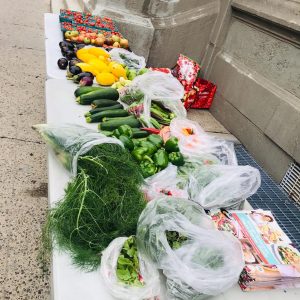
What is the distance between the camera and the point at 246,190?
7.59 ft

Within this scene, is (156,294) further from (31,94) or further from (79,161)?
(31,94)

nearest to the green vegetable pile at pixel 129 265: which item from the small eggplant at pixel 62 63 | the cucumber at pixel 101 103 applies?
the cucumber at pixel 101 103

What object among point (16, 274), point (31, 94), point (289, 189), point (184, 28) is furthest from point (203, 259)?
point (184, 28)

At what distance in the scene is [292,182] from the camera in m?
3.91

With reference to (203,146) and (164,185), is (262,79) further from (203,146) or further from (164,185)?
(164,185)

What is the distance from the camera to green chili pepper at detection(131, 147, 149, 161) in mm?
2475

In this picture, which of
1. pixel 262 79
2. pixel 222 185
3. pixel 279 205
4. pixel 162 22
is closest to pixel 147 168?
pixel 222 185

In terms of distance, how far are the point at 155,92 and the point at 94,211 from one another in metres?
1.87

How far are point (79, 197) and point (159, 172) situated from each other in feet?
2.61

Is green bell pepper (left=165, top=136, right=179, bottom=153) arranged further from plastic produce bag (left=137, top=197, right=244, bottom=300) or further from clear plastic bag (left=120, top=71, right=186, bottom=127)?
plastic produce bag (left=137, top=197, right=244, bottom=300)

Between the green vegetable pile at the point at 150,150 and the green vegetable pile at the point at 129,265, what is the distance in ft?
2.35

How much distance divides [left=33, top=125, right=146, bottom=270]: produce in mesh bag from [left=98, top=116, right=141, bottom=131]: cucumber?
0.69 m

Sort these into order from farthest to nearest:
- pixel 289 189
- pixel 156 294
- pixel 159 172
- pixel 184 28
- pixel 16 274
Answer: pixel 184 28 < pixel 289 189 < pixel 159 172 < pixel 16 274 < pixel 156 294

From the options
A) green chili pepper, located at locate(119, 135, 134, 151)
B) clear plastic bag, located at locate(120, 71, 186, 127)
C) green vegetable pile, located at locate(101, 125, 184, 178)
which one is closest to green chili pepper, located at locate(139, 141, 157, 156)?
green vegetable pile, located at locate(101, 125, 184, 178)
